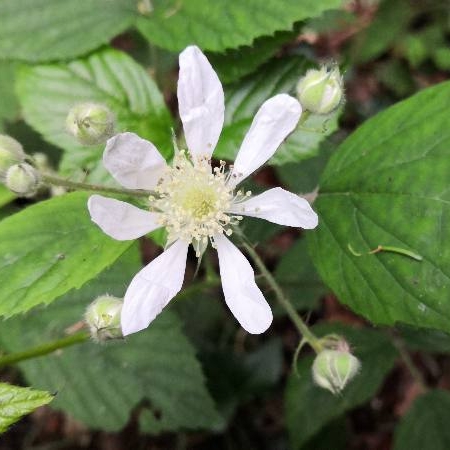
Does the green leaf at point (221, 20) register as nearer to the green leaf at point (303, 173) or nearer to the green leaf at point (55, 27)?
the green leaf at point (55, 27)

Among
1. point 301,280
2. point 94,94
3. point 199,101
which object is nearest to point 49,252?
point 199,101

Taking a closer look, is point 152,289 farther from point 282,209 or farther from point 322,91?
point 322,91

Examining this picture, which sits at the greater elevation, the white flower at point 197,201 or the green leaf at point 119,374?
the white flower at point 197,201

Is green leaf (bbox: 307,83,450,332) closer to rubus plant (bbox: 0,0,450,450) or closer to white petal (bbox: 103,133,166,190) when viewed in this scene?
rubus plant (bbox: 0,0,450,450)

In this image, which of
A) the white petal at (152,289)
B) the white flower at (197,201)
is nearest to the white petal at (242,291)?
the white flower at (197,201)

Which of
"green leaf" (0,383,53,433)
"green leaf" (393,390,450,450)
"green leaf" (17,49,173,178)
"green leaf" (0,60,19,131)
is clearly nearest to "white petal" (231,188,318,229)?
"green leaf" (17,49,173,178)

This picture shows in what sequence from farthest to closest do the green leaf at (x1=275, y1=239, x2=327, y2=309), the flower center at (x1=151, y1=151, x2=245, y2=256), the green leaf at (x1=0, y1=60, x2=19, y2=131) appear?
the green leaf at (x1=0, y1=60, x2=19, y2=131), the green leaf at (x1=275, y1=239, x2=327, y2=309), the flower center at (x1=151, y1=151, x2=245, y2=256)
